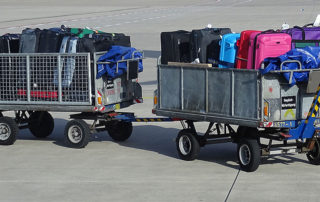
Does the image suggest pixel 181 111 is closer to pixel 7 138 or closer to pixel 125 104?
pixel 125 104

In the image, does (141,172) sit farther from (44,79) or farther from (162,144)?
(44,79)

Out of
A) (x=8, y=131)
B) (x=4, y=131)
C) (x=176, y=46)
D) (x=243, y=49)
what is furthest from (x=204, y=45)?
(x=4, y=131)

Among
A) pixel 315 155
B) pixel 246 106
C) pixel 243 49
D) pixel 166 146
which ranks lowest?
pixel 166 146

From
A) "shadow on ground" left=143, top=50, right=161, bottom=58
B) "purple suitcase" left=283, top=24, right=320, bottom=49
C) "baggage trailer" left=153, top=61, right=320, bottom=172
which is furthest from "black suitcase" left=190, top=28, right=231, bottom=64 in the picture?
"shadow on ground" left=143, top=50, right=161, bottom=58

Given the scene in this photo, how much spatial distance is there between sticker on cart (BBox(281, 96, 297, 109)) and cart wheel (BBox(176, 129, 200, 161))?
6.06ft

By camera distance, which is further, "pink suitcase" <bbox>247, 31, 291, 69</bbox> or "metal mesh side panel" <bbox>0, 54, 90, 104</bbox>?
"metal mesh side panel" <bbox>0, 54, 90, 104</bbox>

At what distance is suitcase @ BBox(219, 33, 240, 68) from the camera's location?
12.6 meters

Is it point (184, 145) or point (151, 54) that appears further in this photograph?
point (151, 54)

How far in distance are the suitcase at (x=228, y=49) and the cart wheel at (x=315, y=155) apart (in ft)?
6.03

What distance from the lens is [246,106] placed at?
11938 mm

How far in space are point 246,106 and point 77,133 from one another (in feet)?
12.7

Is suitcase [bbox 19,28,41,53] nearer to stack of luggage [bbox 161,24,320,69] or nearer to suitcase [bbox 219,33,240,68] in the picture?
stack of luggage [bbox 161,24,320,69]

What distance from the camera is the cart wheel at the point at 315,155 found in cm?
1239

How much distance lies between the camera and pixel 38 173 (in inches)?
489
